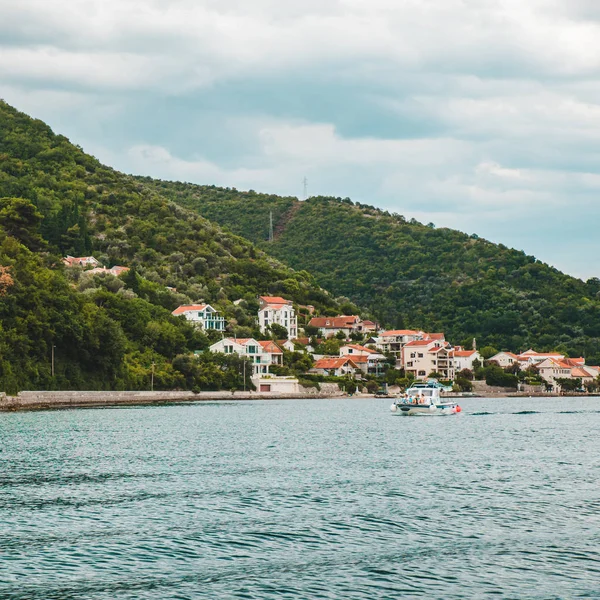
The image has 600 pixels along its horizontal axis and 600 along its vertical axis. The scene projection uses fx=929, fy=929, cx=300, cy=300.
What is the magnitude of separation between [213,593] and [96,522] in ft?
28.7

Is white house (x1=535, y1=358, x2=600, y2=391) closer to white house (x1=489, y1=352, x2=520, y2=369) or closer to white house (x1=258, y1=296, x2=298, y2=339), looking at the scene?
white house (x1=489, y1=352, x2=520, y2=369)

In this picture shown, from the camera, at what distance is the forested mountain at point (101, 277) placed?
89.6 m

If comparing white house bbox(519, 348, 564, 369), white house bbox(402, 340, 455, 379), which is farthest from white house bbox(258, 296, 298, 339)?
white house bbox(519, 348, 564, 369)

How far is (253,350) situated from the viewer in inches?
5022

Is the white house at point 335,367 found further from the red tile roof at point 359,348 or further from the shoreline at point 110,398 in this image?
the shoreline at point 110,398

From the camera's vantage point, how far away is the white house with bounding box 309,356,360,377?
136750 millimetres

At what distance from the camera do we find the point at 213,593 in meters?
19.3

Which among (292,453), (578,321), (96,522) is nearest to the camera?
(96,522)

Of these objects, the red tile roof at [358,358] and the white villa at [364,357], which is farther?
the white villa at [364,357]

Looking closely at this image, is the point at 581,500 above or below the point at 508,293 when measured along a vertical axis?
below

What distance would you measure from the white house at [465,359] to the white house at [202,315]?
42.0 m

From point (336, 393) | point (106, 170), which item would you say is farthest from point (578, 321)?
point (106, 170)

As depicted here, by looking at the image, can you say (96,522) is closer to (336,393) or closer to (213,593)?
(213,593)

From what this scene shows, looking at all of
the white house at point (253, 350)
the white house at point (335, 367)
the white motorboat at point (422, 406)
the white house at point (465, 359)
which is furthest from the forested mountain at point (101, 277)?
the white motorboat at point (422, 406)
